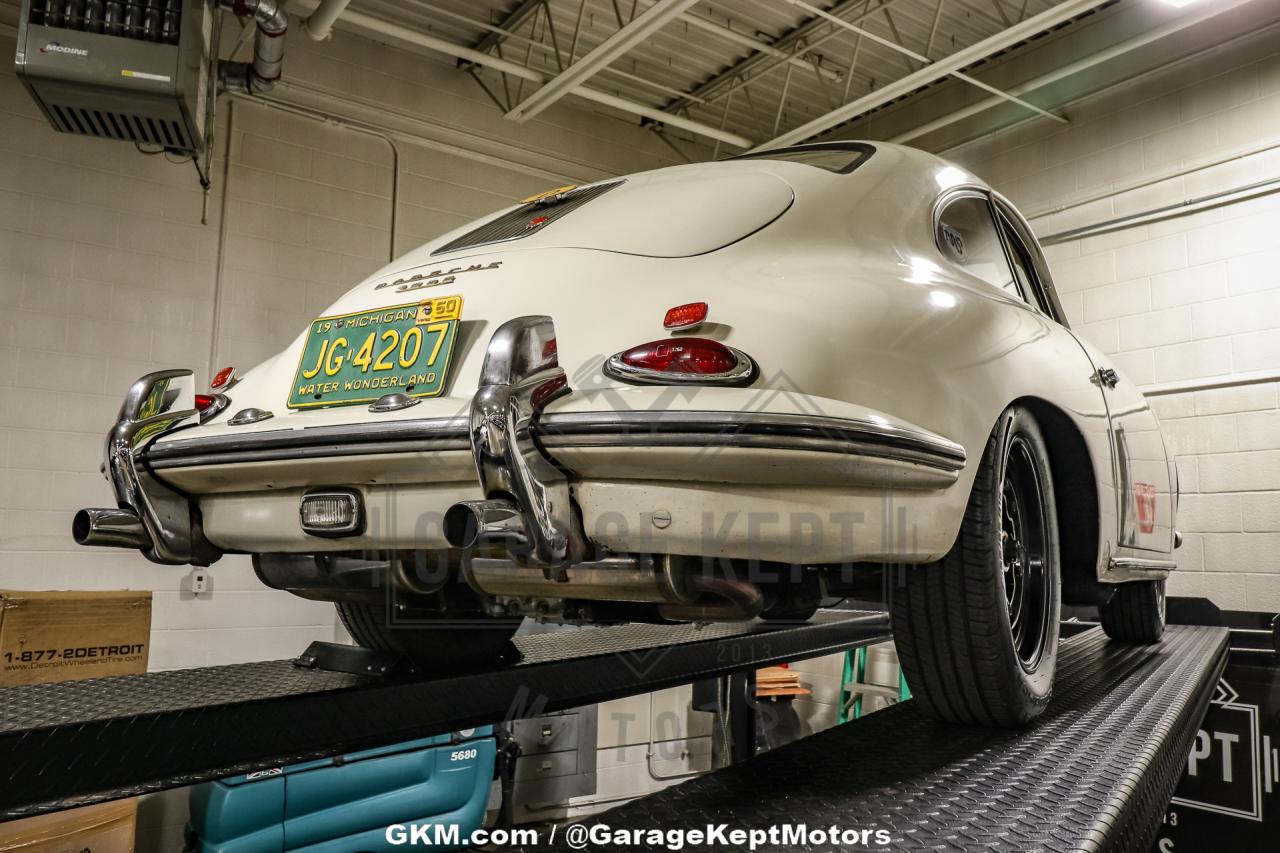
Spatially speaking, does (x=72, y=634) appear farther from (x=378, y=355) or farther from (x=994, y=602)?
(x=994, y=602)

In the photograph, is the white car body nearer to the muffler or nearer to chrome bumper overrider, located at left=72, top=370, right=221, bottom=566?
chrome bumper overrider, located at left=72, top=370, right=221, bottom=566

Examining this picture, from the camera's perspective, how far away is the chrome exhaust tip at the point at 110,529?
1.67m

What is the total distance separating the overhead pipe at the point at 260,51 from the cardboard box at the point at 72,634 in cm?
313

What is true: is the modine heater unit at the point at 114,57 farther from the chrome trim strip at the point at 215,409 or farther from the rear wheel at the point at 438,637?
the rear wheel at the point at 438,637

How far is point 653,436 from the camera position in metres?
1.35

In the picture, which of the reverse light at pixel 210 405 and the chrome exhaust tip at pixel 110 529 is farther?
the reverse light at pixel 210 405

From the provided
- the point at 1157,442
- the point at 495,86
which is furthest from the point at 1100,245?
the point at 495,86

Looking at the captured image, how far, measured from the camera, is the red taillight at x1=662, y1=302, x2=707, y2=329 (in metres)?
1.46

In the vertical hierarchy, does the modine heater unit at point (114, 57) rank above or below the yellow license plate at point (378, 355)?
above

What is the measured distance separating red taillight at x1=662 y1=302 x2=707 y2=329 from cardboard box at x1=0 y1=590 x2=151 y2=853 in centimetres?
286

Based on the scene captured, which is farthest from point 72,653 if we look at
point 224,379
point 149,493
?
point 149,493

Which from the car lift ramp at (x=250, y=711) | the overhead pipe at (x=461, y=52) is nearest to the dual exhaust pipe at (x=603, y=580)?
the car lift ramp at (x=250, y=711)

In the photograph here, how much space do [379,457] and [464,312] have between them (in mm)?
326

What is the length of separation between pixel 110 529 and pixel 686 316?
1.15 meters
